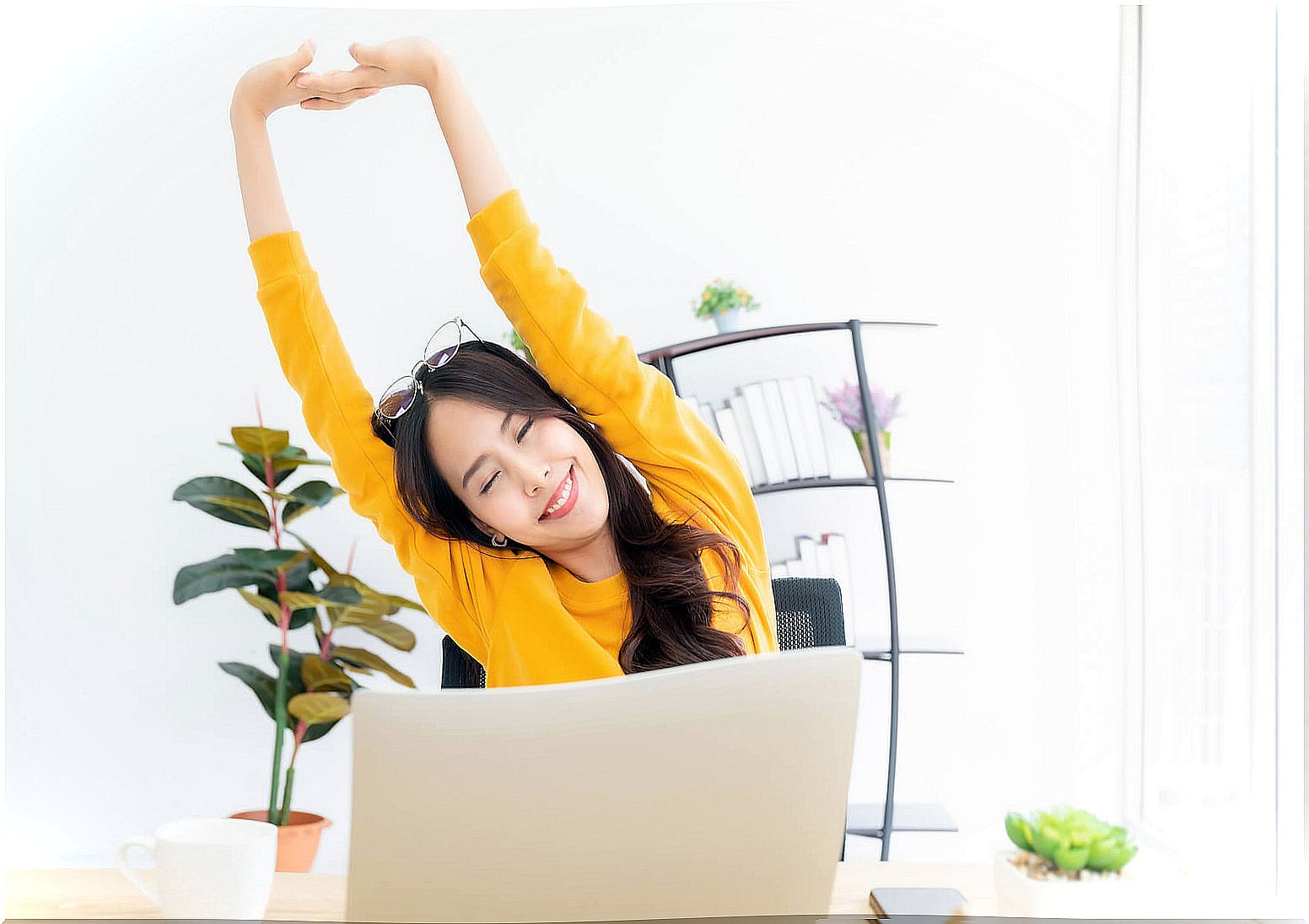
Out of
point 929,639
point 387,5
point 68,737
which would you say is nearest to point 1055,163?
point 929,639

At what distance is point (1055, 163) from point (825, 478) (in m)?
0.91

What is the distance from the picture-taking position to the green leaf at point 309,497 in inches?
74.4

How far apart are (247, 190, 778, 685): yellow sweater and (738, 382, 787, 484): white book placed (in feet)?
2.31

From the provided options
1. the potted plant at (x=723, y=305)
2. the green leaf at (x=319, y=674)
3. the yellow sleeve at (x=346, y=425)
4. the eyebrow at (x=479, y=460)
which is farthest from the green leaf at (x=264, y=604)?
the potted plant at (x=723, y=305)

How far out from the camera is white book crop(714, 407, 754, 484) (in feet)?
6.91

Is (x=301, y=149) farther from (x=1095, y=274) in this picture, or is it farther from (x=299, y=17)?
(x=1095, y=274)

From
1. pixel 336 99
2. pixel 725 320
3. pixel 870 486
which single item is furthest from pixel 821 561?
pixel 336 99

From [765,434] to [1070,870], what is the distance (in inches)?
59.5

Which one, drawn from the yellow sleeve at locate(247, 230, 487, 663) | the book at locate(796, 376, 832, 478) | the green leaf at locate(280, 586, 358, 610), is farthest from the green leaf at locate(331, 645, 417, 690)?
the book at locate(796, 376, 832, 478)

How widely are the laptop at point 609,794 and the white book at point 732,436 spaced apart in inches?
62.9

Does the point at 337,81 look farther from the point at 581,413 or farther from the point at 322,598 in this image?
the point at 322,598

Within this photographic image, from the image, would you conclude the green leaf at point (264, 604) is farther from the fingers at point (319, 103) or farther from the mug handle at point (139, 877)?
the mug handle at point (139, 877)

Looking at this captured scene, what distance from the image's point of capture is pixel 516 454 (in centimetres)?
122

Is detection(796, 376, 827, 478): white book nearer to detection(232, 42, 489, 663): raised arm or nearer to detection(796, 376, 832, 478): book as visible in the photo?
detection(796, 376, 832, 478): book
